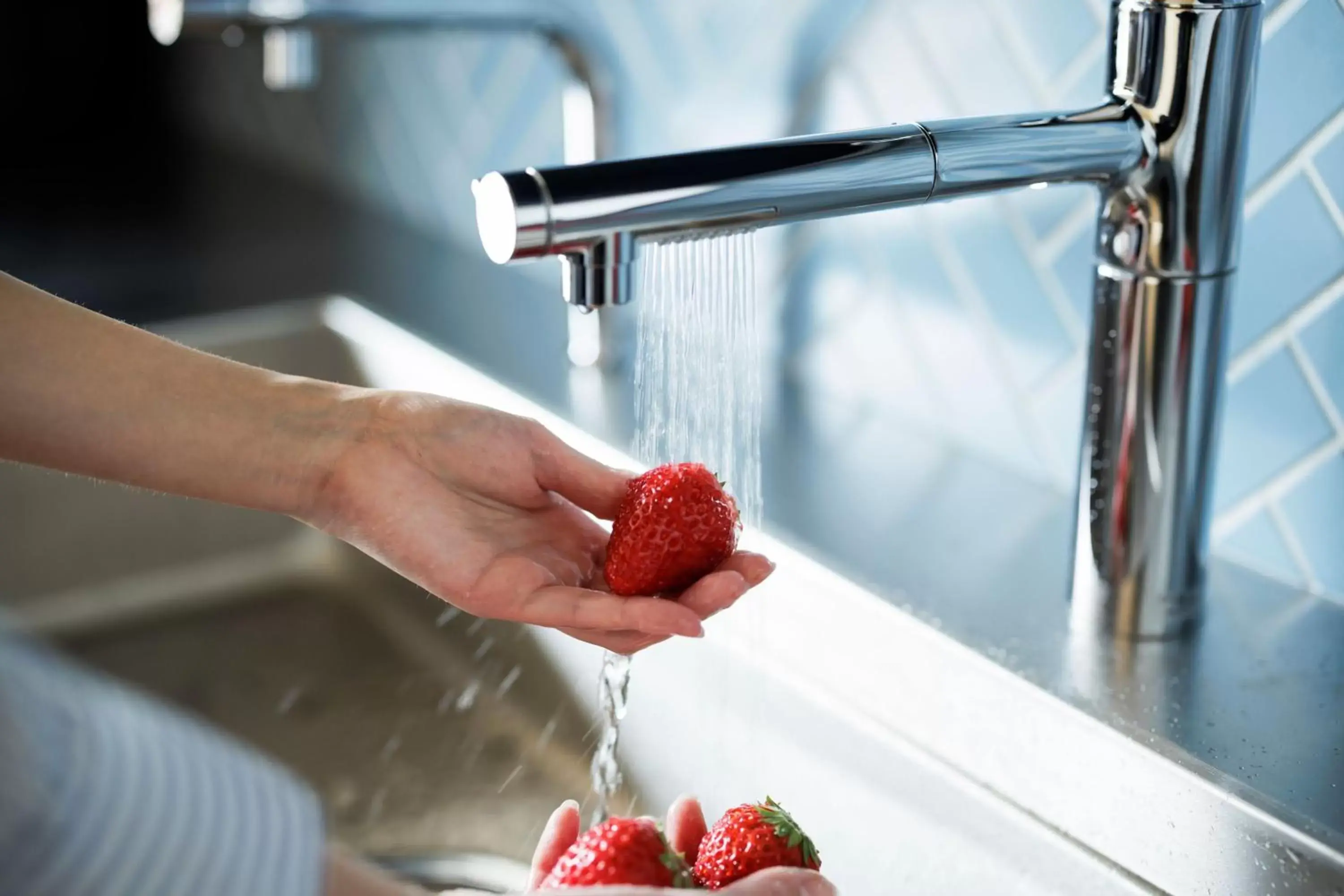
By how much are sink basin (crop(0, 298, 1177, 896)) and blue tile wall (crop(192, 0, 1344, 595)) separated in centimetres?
21

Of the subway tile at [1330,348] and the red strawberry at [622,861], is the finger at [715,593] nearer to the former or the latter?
the red strawberry at [622,861]

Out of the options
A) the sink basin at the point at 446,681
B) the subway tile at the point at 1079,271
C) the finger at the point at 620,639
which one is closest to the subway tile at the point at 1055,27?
the subway tile at the point at 1079,271

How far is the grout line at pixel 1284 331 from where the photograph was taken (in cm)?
80

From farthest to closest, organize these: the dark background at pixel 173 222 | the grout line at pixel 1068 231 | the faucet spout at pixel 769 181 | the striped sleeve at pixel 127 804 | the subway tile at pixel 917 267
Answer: the dark background at pixel 173 222 < the subway tile at pixel 917 267 < the grout line at pixel 1068 231 < the faucet spout at pixel 769 181 < the striped sleeve at pixel 127 804

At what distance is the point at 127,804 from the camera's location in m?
0.40

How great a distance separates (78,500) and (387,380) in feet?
0.84

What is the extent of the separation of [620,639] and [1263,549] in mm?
407

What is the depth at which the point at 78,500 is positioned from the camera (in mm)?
1178

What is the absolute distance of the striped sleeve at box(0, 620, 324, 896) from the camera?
37 centimetres

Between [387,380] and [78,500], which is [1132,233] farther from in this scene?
[78,500]

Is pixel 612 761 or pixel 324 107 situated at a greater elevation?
pixel 324 107

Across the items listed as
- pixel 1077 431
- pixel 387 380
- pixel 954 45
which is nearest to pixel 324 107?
pixel 387 380

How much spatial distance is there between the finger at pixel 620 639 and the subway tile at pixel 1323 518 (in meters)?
0.39

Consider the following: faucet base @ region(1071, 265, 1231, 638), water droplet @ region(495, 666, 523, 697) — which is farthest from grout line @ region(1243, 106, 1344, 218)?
water droplet @ region(495, 666, 523, 697)
